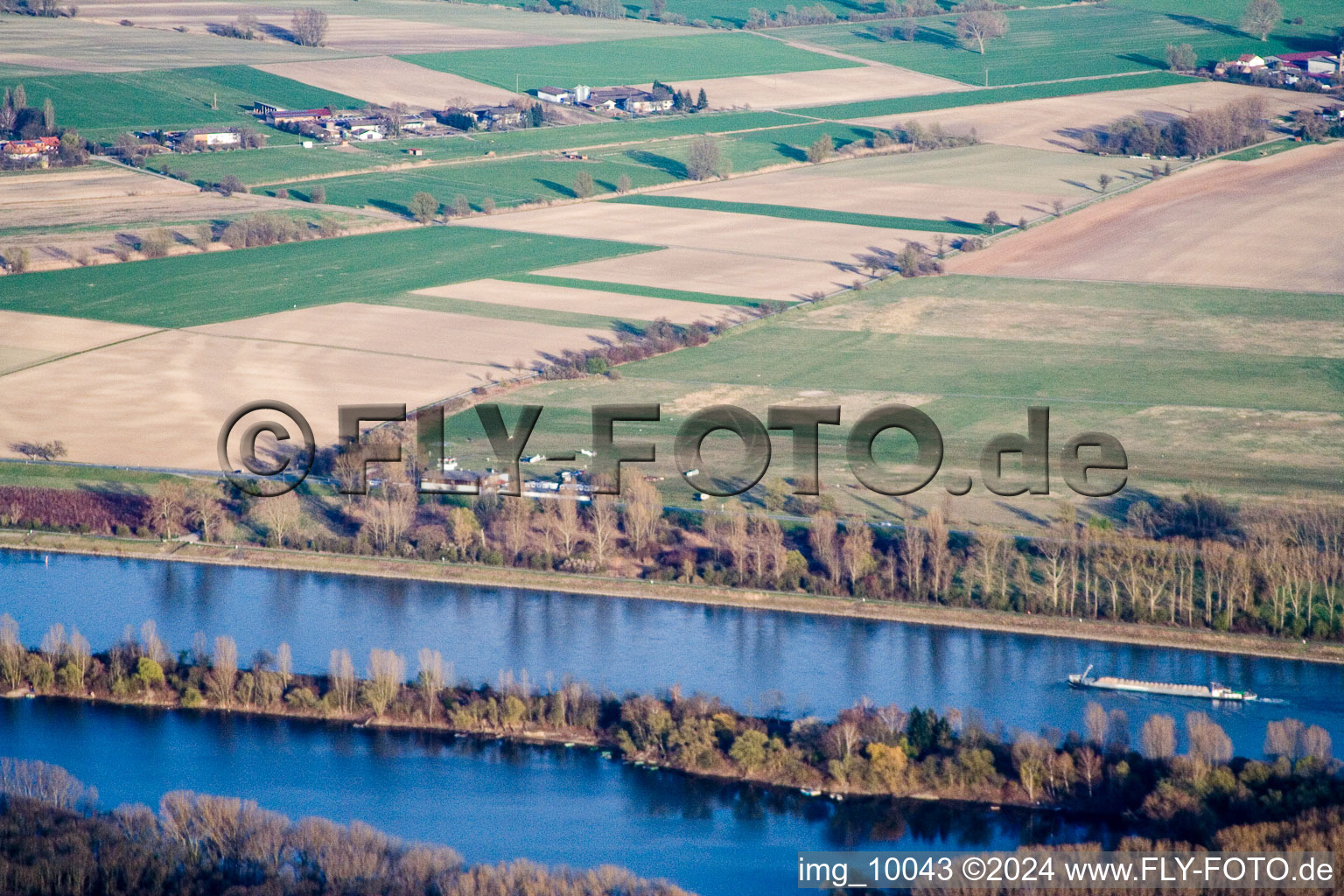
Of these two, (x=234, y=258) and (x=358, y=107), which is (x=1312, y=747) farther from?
(x=358, y=107)

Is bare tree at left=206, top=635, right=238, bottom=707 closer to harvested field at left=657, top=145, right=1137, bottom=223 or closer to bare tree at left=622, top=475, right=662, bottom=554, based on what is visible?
bare tree at left=622, top=475, right=662, bottom=554

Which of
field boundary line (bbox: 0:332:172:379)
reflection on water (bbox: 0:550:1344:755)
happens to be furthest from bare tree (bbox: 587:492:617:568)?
field boundary line (bbox: 0:332:172:379)

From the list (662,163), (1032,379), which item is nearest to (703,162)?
(662,163)

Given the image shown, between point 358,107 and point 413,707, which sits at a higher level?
point 358,107

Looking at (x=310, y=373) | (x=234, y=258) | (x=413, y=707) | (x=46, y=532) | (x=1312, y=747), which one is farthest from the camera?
(x=234, y=258)

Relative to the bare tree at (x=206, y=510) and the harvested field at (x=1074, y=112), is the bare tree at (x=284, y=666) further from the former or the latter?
the harvested field at (x=1074, y=112)

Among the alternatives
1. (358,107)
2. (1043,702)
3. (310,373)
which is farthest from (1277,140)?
(1043,702)

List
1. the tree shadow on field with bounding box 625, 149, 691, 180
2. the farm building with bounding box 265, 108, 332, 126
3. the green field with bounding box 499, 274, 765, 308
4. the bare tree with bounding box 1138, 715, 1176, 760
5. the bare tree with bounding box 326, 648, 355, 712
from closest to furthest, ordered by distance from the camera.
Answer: the bare tree with bounding box 1138, 715, 1176, 760 → the bare tree with bounding box 326, 648, 355, 712 → the green field with bounding box 499, 274, 765, 308 → the tree shadow on field with bounding box 625, 149, 691, 180 → the farm building with bounding box 265, 108, 332, 126
